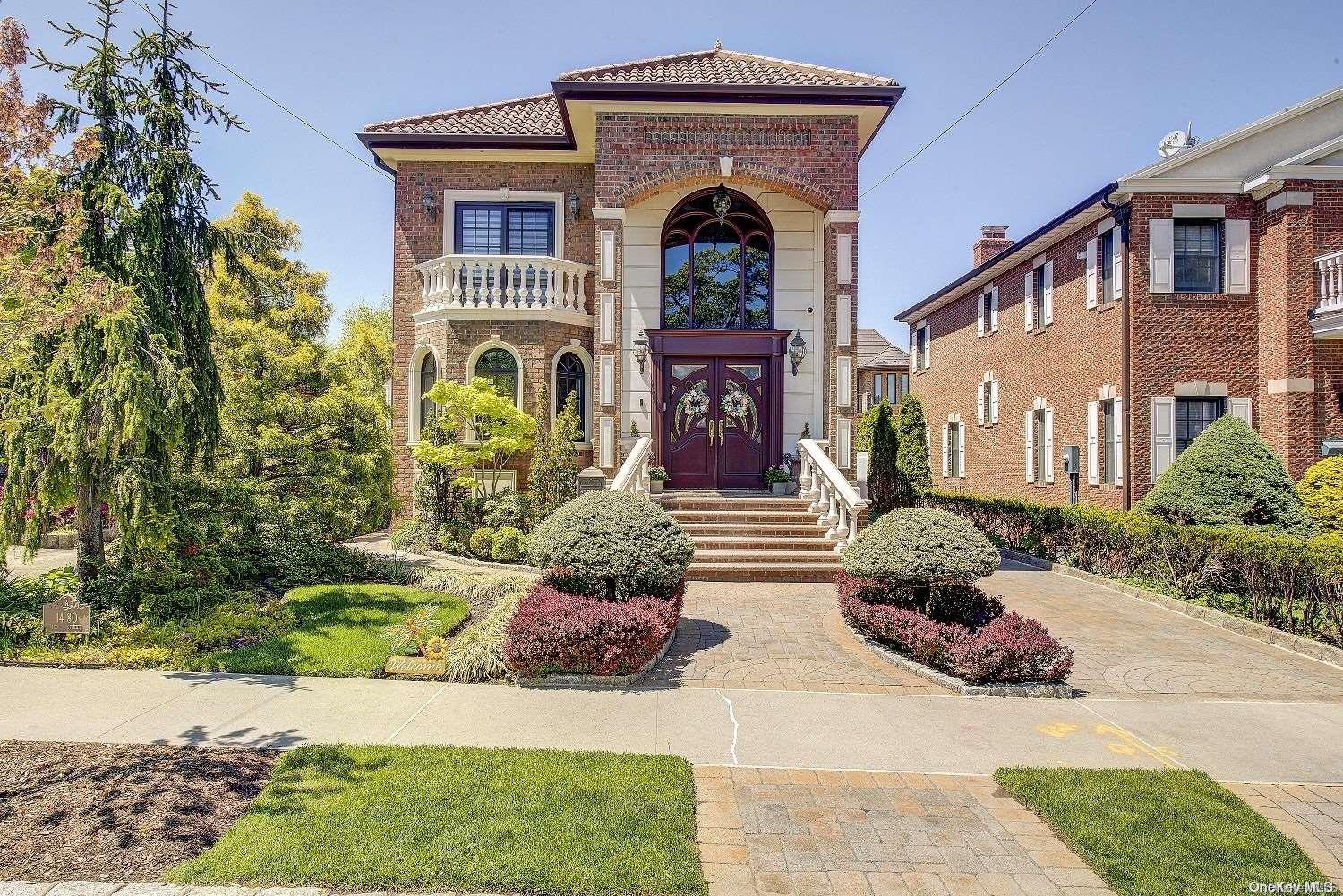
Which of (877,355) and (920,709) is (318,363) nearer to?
(920,709)

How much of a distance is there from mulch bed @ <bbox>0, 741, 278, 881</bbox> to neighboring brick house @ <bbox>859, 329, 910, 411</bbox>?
1714 inches

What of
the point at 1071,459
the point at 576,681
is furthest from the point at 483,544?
the point at 1071,459

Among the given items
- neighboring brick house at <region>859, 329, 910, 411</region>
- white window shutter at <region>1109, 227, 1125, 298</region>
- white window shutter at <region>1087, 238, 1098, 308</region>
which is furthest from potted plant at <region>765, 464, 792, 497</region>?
neighboring brick house at <region>859, 329, 910, 411</region>

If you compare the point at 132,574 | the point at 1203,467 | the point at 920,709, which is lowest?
the point at 920,709

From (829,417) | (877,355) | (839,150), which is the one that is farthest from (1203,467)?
(877,355)

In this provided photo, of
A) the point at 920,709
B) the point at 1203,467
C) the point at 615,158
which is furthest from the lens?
the point at 615,158

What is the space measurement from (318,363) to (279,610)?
3.61 meters

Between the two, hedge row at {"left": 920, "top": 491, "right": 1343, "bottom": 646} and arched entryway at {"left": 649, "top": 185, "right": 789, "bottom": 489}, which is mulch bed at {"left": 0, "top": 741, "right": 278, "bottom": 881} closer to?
arched entryway at {"left": 649, "top": 185, "right": 789, "bottom": 489}

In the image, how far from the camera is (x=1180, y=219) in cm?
1496

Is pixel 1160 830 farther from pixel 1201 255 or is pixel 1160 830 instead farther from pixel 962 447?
pixel 962 447

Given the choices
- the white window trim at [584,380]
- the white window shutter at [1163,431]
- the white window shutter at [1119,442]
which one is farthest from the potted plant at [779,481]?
the white window shutter at [1163,431]

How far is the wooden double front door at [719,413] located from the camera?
1455cm

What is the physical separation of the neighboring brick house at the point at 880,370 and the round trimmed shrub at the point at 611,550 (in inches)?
1550

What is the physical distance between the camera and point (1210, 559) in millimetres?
10234
